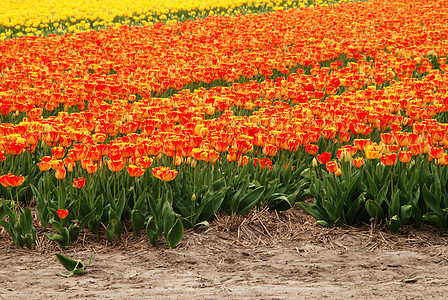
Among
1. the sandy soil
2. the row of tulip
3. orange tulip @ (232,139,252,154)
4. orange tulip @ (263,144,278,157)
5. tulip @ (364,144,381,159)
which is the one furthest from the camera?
the row of tulip

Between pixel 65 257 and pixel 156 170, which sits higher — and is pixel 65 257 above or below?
below

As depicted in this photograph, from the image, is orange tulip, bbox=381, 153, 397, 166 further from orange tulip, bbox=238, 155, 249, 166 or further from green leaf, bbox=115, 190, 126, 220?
green leaf, bbox=115, 190, 126, 220

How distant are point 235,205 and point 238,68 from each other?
15.5ft

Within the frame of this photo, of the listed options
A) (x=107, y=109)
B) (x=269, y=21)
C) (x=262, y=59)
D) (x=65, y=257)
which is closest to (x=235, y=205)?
(x=65, y=257)

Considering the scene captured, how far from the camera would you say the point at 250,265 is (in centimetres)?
367

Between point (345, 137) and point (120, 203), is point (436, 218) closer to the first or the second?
point (345, 137)

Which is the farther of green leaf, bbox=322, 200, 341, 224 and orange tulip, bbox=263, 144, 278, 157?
orange tulip, bbox=263, 144, 278, 157

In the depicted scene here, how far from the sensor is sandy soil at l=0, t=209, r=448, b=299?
10.6ft

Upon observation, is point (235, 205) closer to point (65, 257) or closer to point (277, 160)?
point (277, 160)

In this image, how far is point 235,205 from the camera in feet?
13.9

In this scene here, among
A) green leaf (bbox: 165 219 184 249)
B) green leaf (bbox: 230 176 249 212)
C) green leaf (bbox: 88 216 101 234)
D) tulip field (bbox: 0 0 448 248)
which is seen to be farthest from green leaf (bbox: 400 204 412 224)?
green leaf (bbox: 88 216 101 234)

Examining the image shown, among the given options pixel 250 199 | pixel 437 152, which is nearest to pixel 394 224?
pixel 437 152

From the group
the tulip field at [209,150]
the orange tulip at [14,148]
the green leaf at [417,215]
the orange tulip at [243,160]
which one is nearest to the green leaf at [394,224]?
the tulip field at [209,150]

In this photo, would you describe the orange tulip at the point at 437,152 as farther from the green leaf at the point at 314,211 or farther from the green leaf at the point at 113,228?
the green leaf at the point at 113,228
